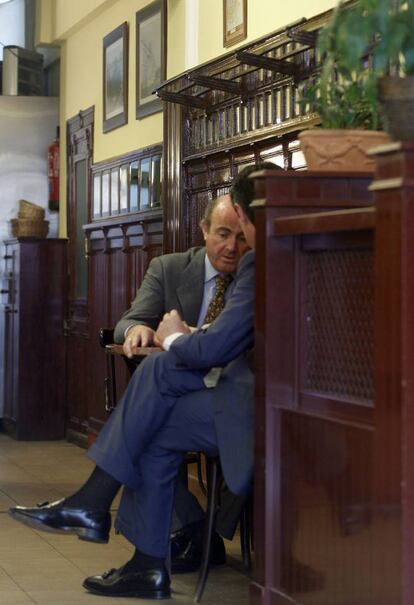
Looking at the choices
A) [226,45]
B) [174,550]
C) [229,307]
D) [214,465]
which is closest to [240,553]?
[174,550]

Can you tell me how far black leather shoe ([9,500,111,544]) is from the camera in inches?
159

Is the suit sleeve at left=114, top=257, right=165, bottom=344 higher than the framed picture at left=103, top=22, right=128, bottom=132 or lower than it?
lower

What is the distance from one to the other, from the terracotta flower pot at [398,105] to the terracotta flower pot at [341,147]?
418 millimetres

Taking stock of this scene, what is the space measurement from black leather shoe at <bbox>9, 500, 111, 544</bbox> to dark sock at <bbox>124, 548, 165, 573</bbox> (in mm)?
171

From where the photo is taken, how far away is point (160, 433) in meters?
4.02

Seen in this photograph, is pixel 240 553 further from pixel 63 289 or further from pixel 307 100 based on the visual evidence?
pixel 63 289

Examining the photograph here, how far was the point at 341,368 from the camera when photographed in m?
3.04

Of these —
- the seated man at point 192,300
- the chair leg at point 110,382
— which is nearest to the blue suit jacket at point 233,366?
the seated man at point 192,300

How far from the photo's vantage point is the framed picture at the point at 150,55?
23.9ft

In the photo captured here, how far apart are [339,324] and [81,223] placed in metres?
6.34

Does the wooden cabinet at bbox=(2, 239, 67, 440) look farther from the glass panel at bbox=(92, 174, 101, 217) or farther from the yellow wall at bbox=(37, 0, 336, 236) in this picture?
the glass panel at bbox=(92, 174, 101, 217)

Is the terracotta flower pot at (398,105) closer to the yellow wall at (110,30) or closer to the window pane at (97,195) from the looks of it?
the yellow wall at (110,30)

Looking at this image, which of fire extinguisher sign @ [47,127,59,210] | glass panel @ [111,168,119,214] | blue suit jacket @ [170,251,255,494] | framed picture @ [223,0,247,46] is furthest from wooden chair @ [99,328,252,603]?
fire extinguisher sign @ [47,127,59,210]

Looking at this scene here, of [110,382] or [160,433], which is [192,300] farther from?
[160,433]
